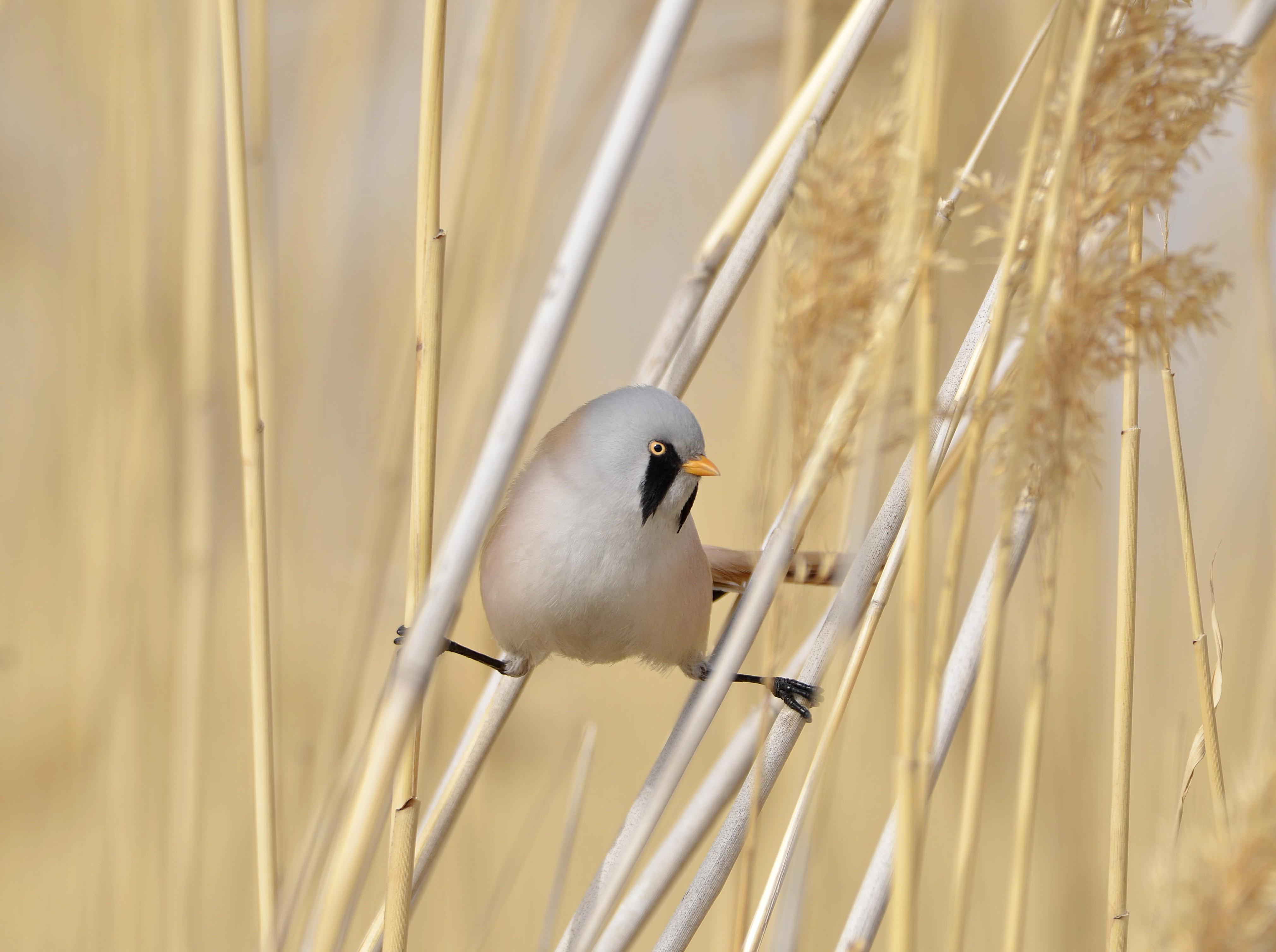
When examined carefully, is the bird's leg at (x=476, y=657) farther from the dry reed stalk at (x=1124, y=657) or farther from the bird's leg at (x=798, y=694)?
the dry reed stalk at (x=1124, y=657)

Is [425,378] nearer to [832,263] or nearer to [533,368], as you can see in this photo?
[533,368]

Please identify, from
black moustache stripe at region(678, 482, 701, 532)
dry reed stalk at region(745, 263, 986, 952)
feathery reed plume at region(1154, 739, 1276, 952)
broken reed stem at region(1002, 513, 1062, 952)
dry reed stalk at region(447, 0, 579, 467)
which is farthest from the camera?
dry reed stalk at region(447, 0, 579, 467)

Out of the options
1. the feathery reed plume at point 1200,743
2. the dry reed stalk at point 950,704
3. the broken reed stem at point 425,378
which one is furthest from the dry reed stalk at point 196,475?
the feathery reed plume at point 1200,743

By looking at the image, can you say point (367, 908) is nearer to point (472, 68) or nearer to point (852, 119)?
point (472, 68)

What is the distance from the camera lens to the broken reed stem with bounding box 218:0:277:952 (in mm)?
826

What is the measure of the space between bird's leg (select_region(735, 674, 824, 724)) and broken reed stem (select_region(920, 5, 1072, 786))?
0.68ft

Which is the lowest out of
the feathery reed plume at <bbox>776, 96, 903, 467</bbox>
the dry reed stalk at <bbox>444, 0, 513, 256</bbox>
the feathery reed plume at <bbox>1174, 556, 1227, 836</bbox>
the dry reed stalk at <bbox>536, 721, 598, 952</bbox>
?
the dry reed stalk at <bbox>536, 721, 598, 952</bbox>

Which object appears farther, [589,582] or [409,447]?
[409,447]

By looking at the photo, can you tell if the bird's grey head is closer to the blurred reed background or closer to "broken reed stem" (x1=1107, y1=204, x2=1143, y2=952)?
the blurred reed background

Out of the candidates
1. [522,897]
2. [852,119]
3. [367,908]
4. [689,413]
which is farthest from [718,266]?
[367,908]

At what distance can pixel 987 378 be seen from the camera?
0.64 meters

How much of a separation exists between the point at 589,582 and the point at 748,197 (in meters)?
0.39

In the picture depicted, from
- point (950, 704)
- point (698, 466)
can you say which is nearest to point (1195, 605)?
point (950, 704)

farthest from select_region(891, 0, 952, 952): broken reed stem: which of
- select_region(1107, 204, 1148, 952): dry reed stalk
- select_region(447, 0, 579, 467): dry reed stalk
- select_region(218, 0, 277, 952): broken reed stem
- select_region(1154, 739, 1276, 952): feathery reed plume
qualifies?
select_region(447, 0, 579, 467): dry reed stalk
